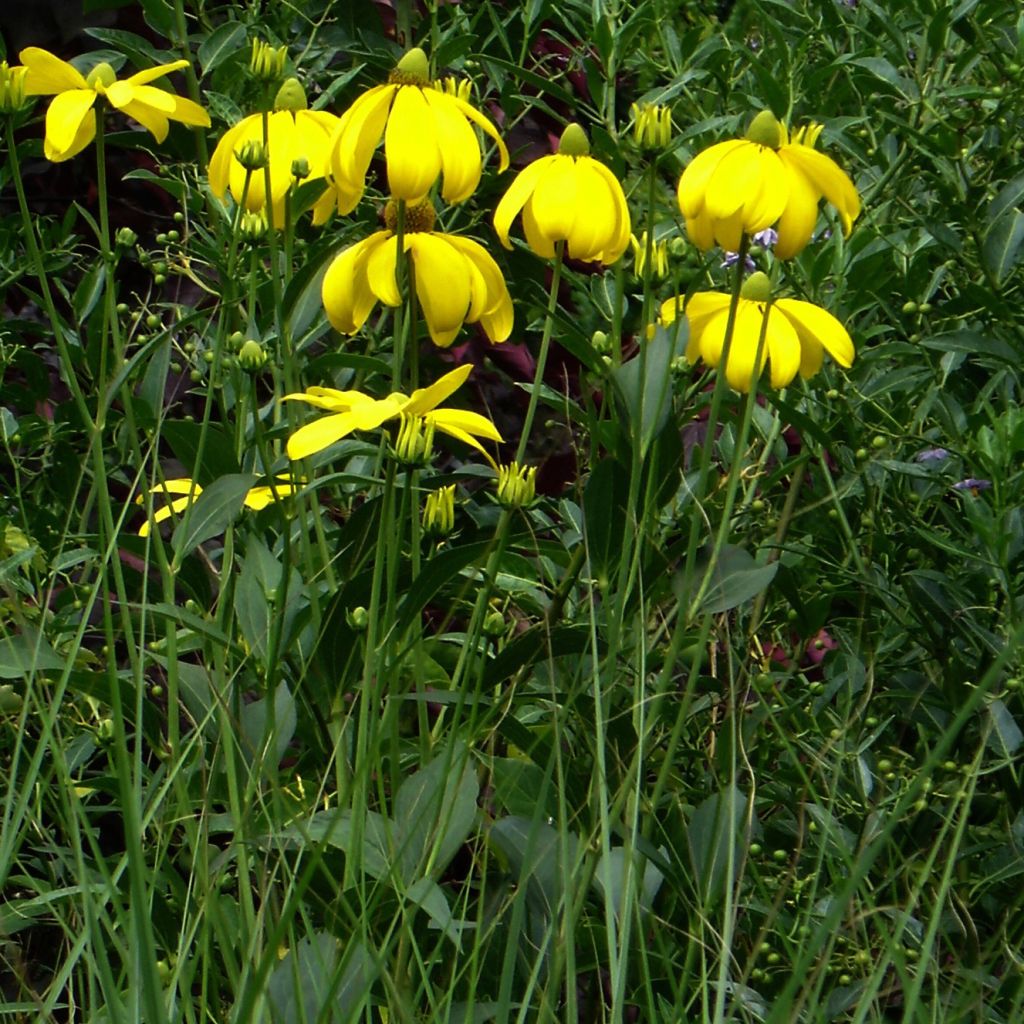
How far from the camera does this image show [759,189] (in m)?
1.12

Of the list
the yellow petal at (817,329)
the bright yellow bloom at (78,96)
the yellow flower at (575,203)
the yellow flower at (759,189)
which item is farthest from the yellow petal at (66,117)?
the yellow petal at (817,329)

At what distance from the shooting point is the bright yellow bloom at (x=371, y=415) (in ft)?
→ 3.57

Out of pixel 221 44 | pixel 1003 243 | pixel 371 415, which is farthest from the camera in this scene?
pixel 221 44

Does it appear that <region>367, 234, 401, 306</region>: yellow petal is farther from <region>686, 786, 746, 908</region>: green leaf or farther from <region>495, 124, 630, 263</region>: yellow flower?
<region>686, 786, 746, 908</region>: green leaf

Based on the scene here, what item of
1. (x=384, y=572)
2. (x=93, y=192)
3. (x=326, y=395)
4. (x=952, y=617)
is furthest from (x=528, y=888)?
(x=93, y=192)

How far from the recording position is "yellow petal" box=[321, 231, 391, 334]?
1.25 m

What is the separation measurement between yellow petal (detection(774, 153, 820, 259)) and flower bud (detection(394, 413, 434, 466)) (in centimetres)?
29

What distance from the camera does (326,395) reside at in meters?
1.18

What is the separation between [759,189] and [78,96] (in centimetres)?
52

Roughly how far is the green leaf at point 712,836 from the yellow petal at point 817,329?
14.0 inches

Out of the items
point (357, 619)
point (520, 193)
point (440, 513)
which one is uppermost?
point (520, 193)

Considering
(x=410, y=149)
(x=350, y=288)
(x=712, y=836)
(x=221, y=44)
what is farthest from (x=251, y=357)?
(x=221, y=44)

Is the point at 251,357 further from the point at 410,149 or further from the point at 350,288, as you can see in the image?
the point at 410,149

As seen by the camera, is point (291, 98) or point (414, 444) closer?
point (414, 444)
